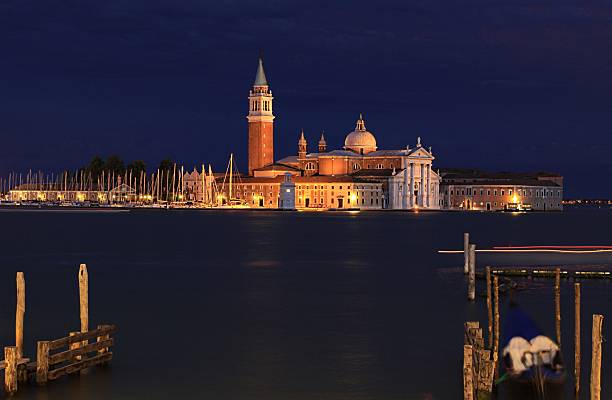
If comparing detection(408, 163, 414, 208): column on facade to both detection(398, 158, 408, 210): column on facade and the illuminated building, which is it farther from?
the illuminated building

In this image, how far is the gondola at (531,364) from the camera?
647 inches

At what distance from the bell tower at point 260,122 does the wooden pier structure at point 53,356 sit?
500 ft

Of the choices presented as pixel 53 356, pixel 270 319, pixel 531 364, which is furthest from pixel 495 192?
pixel 53 356

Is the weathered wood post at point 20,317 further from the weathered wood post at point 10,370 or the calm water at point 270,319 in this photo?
the calm water at point 270,319

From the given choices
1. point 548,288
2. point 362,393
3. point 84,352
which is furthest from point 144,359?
point 548,288

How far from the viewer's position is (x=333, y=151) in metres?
168

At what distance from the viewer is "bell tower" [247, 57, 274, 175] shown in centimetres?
17062

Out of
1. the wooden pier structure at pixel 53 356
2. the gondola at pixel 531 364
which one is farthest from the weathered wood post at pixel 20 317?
the gondola at pixel 531 364

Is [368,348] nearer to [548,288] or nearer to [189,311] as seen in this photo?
[189,311]

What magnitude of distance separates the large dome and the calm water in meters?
123

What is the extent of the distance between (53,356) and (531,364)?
24.0ft

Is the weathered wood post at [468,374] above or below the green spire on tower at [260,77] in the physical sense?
below

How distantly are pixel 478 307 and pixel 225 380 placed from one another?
10.6 m

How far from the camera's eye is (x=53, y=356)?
54.2 ft
